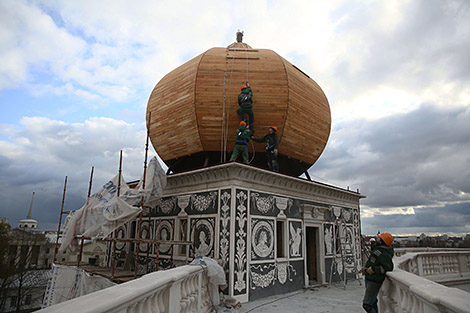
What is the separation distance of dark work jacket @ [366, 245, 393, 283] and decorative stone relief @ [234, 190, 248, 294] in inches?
157

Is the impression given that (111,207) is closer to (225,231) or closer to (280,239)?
(225,231)

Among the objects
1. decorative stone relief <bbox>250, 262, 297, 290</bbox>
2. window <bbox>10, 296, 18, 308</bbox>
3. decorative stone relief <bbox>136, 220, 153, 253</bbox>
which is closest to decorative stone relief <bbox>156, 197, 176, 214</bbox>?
decorative stone relief <bbox>136, 220, 153, 253</bbox>

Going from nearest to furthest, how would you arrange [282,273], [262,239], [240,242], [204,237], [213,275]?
[213,275], [240,242], [204,237], [262,239], [282,273]

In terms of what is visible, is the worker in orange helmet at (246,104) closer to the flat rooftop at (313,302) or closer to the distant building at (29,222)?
the flat rooftop at (313,302)

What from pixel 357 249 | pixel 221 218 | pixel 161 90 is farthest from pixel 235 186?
pixel 357 249

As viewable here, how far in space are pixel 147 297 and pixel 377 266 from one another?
335 centimetres

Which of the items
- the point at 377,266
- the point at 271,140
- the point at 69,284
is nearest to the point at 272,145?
the point at 271,140

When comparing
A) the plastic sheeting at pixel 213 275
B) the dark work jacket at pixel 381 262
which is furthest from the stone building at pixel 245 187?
the dark work jacket at pixel 381 262

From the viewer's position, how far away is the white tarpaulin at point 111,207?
865 cm

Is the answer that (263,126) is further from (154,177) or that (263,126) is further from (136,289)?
(136,289)

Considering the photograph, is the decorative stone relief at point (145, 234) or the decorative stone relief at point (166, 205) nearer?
the decorative stone relief at point (166, 205)

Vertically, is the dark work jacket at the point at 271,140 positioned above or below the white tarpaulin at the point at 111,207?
above

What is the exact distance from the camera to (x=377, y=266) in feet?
14.5

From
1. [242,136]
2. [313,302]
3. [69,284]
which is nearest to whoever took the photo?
[313,302]
